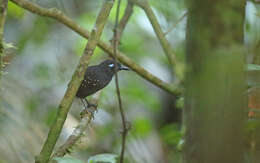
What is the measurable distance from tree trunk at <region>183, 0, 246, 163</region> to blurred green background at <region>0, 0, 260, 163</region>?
1.56 m

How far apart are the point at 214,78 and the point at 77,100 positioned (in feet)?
13.5

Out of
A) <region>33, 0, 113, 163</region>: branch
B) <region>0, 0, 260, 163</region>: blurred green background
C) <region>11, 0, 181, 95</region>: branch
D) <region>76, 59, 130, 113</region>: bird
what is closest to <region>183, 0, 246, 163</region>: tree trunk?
<region>33, 0, 113, 163</region>: branch

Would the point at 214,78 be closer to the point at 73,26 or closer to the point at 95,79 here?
the point at 73,26

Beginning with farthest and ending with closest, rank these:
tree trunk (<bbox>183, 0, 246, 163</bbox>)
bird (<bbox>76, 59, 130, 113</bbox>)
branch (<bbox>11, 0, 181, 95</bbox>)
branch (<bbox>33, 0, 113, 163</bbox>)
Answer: bird (<bbox>76, 59, 130, 113</bbox>) < branch (<bbox>11, 0, 181, 95</bbox>) < branch (<bbox>33, 0, 113, 163</bbox>) < tree trunk (<bbox>183, 0, 246, 163</bbox>)

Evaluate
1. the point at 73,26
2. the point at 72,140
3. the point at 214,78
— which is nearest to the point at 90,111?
the point at 73,26

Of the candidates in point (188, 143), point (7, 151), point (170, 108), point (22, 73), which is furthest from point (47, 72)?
point (188, 143)

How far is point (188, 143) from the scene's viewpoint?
111cm

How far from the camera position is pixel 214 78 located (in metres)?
1.08

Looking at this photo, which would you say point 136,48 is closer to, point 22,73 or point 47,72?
point 47,72

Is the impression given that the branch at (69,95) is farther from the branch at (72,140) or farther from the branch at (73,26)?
the branch at (73,26)

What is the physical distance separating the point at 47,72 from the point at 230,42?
15.4 feet

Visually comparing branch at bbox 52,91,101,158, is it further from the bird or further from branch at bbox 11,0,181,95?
the bird

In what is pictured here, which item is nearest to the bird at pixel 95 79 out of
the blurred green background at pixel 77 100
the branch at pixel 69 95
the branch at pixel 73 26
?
the blurred green background at pixel 77 100

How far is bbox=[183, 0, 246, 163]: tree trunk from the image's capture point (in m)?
1.07
